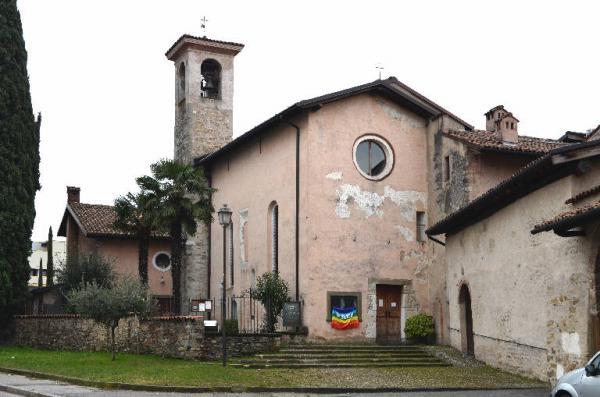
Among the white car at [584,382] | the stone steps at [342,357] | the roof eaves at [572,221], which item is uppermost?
the roof eaves at [572,221]

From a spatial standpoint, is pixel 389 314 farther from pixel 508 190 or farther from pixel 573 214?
pixel 573 214

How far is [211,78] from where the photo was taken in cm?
4244

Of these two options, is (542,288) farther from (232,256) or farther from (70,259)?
(70,259)

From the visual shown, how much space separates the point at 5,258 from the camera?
108 feet

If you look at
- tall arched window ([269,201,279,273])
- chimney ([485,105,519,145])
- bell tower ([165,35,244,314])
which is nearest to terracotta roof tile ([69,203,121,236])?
bell tower ([165,35,244,314])

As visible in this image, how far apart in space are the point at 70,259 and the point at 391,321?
17.7 metres

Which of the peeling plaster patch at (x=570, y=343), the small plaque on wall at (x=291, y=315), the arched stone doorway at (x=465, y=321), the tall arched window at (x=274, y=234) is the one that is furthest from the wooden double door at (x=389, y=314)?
the peeling plaster patch at (x=570, y=343)

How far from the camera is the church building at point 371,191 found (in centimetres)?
2794

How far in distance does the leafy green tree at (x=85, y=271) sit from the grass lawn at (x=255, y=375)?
43.9ft

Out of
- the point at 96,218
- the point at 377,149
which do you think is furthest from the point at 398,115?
the point at 96,218

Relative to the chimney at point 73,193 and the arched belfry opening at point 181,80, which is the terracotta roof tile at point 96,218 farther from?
the arched belfry opening at point 181,80

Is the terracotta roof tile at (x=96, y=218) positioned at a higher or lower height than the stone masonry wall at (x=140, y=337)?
higher

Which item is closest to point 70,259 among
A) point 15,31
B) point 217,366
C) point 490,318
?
point 15,31

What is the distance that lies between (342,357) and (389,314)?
4.45 metres
